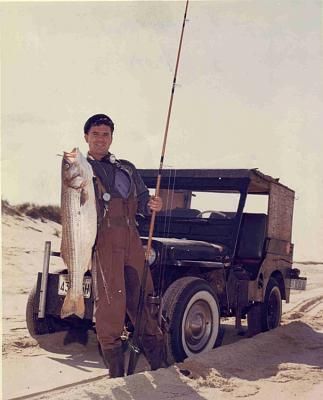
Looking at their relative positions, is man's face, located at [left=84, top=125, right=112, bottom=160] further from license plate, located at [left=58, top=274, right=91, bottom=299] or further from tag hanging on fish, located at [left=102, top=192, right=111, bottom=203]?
license plate, located at [left=58, top=274, right=91, bottom=299]

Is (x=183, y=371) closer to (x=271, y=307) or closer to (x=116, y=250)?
(x=116, y=250)

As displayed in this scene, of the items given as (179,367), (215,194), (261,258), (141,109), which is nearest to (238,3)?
(141,109)

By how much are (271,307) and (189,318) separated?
221 cm

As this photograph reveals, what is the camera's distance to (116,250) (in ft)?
13.4

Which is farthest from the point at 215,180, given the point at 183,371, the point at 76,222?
the point at 76,222

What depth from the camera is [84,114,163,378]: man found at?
405cm

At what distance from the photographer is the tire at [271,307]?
260 inches

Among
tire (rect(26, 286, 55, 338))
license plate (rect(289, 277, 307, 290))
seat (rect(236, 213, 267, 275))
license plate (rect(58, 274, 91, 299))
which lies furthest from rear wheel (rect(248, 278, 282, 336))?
license plate (rect(58, 274, 91, 299))

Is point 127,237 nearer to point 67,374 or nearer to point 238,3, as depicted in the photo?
point 67,374

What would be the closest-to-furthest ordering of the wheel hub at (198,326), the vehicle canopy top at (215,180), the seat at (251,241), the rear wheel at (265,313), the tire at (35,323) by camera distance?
the wheel hub at (198,326) < the tire at (35,323) < the vehicle canopy top at (215,180) < the seat at (251,241) < the rear wheel at (265,313)

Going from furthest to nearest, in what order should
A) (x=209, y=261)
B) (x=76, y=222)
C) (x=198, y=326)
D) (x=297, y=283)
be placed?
1. (x=297, y=283)
2. (x=209, y=261)
3. (x=198, y=326)
4. (x=76, y=222)

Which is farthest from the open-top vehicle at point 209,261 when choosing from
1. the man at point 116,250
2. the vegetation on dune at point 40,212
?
the vegetation on dune at point 40,212

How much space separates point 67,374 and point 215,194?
Result: 108 inches

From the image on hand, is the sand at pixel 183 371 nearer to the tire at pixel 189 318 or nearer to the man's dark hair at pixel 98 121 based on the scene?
the tire at pixel 189 318
